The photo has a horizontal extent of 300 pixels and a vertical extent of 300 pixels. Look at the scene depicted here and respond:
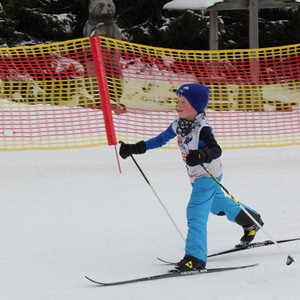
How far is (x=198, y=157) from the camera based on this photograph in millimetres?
5289

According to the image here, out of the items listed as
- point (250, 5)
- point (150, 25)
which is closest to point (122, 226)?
point (250, 5)

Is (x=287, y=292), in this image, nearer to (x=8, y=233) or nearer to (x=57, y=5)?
(x=8, y=233)

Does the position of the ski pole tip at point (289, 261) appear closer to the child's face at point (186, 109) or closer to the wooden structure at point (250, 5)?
the child's face at point (186, 109)

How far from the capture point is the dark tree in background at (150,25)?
2133cm

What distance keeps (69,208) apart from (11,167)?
2882 millimetres

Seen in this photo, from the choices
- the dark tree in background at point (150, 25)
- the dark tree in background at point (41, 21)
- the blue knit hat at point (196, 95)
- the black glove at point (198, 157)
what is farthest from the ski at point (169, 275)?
the dark tree in background at point (150, 25)

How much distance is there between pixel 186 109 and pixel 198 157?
0.49m

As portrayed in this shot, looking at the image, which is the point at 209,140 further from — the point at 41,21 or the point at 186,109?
the point at 41,21

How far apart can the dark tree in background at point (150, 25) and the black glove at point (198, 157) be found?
16.3 metres

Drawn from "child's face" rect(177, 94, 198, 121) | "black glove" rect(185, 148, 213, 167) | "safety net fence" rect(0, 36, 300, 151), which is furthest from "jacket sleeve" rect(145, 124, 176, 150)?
"safety net fence" rect(0, 36, 300, 151)

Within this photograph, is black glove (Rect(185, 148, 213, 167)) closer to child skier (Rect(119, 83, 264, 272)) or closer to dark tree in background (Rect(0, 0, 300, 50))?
child skier (Rect(119, 83, 264, 272))

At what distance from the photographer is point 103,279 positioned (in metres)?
5.44

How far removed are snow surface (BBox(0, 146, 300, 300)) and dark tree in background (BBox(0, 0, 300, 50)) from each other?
1038 centimetres

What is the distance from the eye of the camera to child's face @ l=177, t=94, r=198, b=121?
5629 mm
